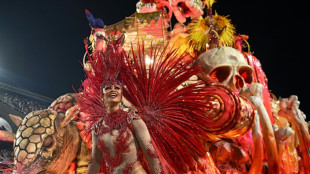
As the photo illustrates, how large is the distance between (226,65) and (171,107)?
0.78m

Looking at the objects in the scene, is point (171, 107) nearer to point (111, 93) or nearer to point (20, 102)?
point (111, 93)

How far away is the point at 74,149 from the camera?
2523mm

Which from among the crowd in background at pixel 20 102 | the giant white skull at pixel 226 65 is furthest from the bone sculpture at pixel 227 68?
the crowd in background at pixel 20 102

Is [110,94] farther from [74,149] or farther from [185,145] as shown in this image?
[74,149]

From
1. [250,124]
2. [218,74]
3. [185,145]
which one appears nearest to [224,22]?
[218,74]

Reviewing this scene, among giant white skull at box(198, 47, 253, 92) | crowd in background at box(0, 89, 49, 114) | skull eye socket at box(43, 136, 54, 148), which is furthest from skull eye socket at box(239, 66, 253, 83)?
crowd in background at box(0, 89, 49, 114)

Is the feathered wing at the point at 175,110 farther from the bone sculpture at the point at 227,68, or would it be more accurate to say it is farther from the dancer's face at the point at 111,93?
Result: the bone sculpture at the point at 227,68

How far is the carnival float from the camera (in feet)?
5.80

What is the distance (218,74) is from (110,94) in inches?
45.0

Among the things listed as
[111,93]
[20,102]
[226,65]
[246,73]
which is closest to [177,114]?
[111,93]

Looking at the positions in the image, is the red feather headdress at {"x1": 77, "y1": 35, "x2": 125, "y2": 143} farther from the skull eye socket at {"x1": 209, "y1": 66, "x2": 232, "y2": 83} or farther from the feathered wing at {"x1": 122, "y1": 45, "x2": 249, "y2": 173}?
the skull eye socket at {"x1": 209, "y1": 66, "x2": 232, "y2": 83}

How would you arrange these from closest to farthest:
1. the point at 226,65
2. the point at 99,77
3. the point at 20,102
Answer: the point at 99,77, the point at 226,65, the point at 20,102

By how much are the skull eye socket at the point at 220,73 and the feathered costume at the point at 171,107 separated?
19.8 inches

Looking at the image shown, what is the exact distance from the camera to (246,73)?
8.37ft
